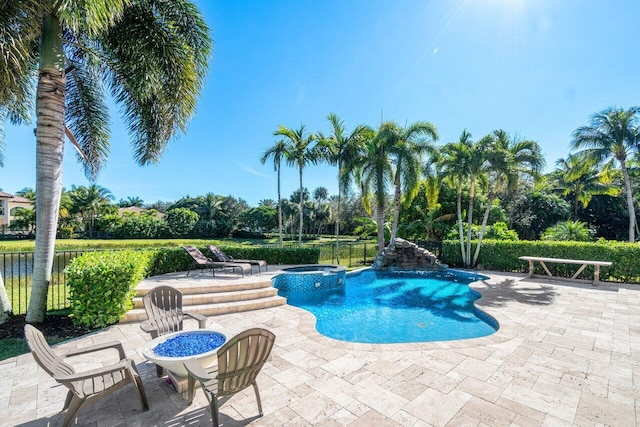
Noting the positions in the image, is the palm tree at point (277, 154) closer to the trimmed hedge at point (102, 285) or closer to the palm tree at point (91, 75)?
the palm tree at point (91, 75)

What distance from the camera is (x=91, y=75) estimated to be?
7551mm

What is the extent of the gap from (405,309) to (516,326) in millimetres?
2726

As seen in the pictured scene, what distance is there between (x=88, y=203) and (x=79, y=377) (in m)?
48.5

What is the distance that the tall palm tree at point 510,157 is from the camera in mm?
12070

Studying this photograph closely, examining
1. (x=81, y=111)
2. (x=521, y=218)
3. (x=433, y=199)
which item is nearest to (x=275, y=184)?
(x=433, y=199)

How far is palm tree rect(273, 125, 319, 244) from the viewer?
15.3 meters

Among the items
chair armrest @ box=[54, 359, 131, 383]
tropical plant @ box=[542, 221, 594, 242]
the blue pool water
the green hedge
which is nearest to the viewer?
chair armrest @ box=[54, 359, 131, 383]

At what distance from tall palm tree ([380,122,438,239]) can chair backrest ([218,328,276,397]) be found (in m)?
12.9

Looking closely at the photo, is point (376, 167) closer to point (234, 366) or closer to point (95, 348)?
point (234, 366)

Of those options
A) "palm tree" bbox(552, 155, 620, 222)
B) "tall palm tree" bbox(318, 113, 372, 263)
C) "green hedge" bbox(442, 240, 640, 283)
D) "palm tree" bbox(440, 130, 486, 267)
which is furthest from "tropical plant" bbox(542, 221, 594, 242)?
"tall palm tree" bbox(318, 113, 372, 263)

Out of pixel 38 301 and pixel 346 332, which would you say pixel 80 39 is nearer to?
pixel 38 301

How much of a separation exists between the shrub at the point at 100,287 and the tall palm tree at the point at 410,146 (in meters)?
12.0

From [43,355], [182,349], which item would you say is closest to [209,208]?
[182,349]

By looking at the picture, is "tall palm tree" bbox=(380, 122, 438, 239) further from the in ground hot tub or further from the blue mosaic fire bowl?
the blue mosaic fire bowl
